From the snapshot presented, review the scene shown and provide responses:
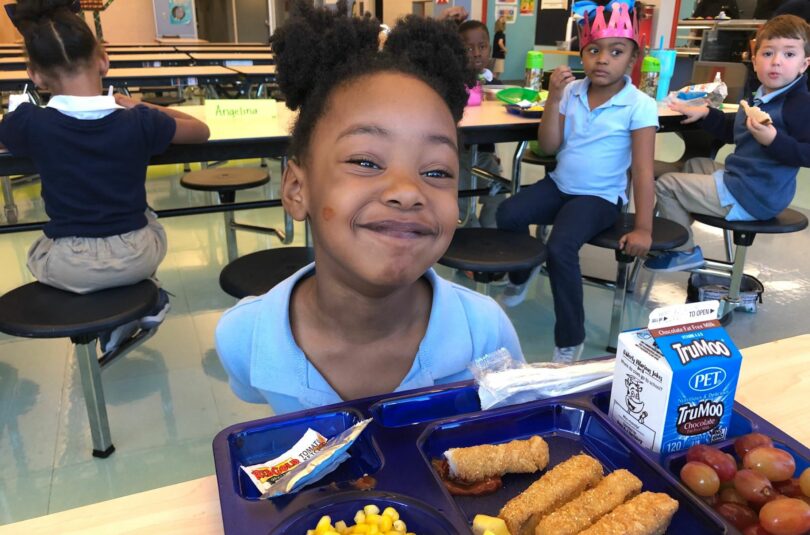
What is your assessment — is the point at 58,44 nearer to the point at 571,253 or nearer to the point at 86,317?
the point at 86,317

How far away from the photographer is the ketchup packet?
0.54m

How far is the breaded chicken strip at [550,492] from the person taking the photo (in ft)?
1.77

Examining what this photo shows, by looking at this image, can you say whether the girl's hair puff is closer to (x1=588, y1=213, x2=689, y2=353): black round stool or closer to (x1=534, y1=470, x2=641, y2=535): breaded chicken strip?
(x1=588, y1=213, x2=689, y2=353): black round stool

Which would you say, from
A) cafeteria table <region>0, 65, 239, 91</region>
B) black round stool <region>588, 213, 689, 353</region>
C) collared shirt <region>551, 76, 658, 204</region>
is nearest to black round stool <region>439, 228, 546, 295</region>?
black round stool <region>588, 213, 689, 353</region>

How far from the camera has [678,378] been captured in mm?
586

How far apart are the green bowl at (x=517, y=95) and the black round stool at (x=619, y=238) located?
63cm

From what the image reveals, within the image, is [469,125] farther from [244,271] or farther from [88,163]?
[88,163]

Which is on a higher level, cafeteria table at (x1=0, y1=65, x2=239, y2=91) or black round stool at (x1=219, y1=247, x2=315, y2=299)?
cafeteria table at (x1=0, y1=65, x2=239, y2=91)

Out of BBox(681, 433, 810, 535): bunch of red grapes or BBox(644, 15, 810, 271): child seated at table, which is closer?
BBox(681, 433, 810, 535): bunch of red grapes

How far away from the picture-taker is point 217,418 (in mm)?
1848

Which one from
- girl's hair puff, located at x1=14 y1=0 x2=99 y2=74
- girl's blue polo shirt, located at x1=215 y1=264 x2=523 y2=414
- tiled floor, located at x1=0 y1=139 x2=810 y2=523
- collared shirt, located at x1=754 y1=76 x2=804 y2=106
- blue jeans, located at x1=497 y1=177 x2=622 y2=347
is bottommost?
tiled floor, located at x1=0 y1=139 x2=810 y2=523

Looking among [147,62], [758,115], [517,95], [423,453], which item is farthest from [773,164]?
[147,62]

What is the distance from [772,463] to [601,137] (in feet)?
5.70

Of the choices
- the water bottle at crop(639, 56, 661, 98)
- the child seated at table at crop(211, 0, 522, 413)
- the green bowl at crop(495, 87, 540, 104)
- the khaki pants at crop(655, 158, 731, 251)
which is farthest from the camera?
the water bottle at crop(639, 56, 661, 98)
